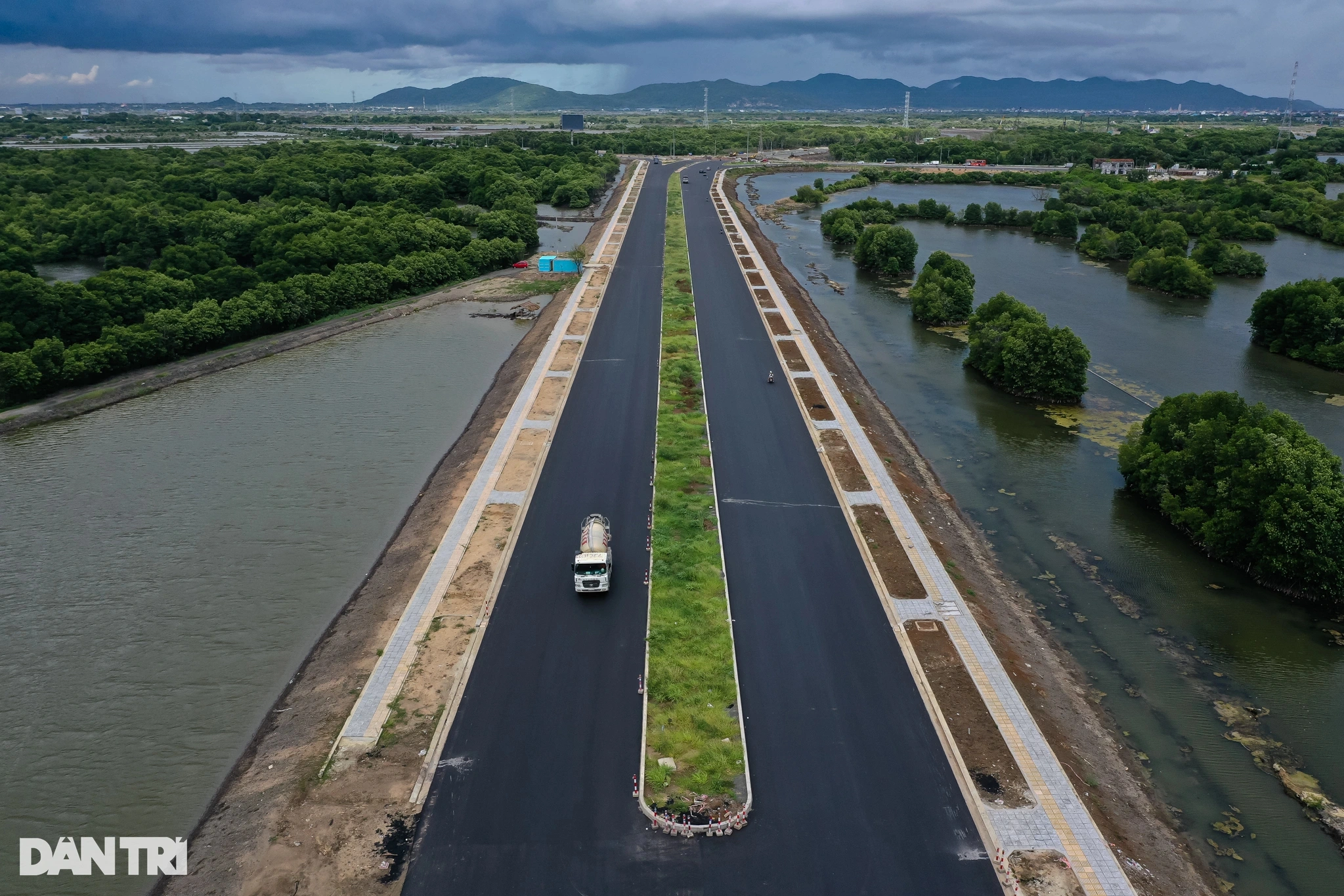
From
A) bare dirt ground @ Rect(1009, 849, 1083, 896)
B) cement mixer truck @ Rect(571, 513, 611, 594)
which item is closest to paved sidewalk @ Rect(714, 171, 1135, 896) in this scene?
bare dirt ground @ Rect(1009, 849, 1083, 896)

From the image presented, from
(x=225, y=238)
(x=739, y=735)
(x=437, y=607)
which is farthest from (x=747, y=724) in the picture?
(x=225, y=238)

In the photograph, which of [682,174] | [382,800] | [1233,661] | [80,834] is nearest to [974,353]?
[1233,661]

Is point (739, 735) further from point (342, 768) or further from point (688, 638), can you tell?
point (342, 768)

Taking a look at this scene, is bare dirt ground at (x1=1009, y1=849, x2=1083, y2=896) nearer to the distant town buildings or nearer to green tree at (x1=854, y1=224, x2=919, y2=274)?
green tree at (x1=854, y1=224, x2=919, y2=274)

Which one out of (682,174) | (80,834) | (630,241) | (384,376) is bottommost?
(80,834)

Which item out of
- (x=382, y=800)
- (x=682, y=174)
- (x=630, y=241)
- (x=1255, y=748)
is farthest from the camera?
(x=682, y=174)

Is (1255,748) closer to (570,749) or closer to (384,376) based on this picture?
(570,749)
